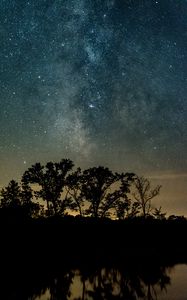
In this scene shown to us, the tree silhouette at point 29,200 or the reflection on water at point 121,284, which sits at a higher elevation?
the tree silhouette at point 29,200

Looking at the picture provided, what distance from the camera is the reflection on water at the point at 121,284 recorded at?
49.7 ft

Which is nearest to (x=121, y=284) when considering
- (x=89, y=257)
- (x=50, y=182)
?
(x=89, y=257)

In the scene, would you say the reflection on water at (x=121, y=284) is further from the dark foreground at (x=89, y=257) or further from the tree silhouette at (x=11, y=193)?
the tree silhouette at (x=11, y=193)

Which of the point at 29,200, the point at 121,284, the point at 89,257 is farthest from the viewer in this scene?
the point at 29,200

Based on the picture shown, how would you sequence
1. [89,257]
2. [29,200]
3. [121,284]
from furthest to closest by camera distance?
1. [29,200]
2. [89,257]
3. [121,284]

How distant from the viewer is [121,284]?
17734mm

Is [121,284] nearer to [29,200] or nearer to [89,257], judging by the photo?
[89,257]

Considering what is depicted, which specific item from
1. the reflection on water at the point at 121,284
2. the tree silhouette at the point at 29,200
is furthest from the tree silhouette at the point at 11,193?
the reflection on water at the point at 121,284

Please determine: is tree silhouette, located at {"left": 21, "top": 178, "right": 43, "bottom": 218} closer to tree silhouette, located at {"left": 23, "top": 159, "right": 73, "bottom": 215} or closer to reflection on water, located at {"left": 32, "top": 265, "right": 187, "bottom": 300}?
tree silhouette, located at {"left": 23, "top": 159, "right": 73, "bottom": 215}

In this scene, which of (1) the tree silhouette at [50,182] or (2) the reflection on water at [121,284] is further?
(1) the tree silhouette at [50,182]

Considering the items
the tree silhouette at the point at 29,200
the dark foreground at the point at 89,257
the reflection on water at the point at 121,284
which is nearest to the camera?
the reflection on water at the point at 121,284

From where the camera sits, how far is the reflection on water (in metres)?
15.1

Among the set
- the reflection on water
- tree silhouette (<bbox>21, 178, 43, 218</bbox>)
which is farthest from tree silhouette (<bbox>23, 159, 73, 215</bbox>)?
the reflection on water

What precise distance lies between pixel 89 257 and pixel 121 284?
43.3 ft
